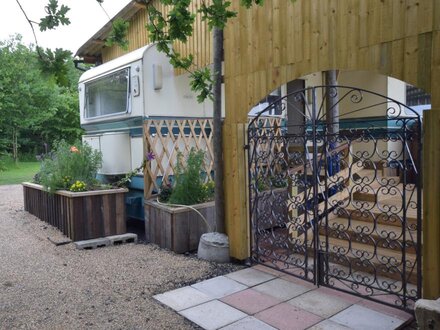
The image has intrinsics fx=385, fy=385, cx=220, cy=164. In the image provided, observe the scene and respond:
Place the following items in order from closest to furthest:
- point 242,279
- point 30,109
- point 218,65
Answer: point 242,279 < point 218,65 < point 30,109

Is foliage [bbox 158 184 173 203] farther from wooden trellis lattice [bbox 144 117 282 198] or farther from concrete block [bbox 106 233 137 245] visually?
concrete block [bbox 106 233 137 245]

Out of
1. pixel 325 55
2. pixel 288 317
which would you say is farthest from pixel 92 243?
pixel 325 55

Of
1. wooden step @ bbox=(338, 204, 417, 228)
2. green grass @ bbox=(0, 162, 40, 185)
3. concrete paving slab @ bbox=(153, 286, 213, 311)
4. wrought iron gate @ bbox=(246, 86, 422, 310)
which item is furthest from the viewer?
green grass @ bbox=(0, 162, 40, 185)

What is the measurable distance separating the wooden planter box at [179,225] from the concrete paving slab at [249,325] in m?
1.91

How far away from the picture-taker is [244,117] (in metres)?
3.91

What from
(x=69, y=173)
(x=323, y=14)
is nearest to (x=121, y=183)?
(x=69, y=173)

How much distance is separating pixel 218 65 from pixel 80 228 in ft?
8.99

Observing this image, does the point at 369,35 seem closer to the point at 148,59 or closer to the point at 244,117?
the point at 244,117

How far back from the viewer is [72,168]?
5465 millimetres

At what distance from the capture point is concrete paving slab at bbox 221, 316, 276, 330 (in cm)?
266

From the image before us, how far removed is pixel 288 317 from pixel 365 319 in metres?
0.54

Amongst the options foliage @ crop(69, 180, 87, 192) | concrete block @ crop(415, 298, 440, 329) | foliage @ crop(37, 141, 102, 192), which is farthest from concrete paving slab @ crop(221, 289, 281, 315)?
foliage @ crop(37, 141, 102, 192)

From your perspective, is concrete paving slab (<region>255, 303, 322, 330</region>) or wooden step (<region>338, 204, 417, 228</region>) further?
wooden step (<region>338, 204, 417, 228</region>)

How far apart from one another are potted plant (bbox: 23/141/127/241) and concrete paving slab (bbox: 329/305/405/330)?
3.30m
